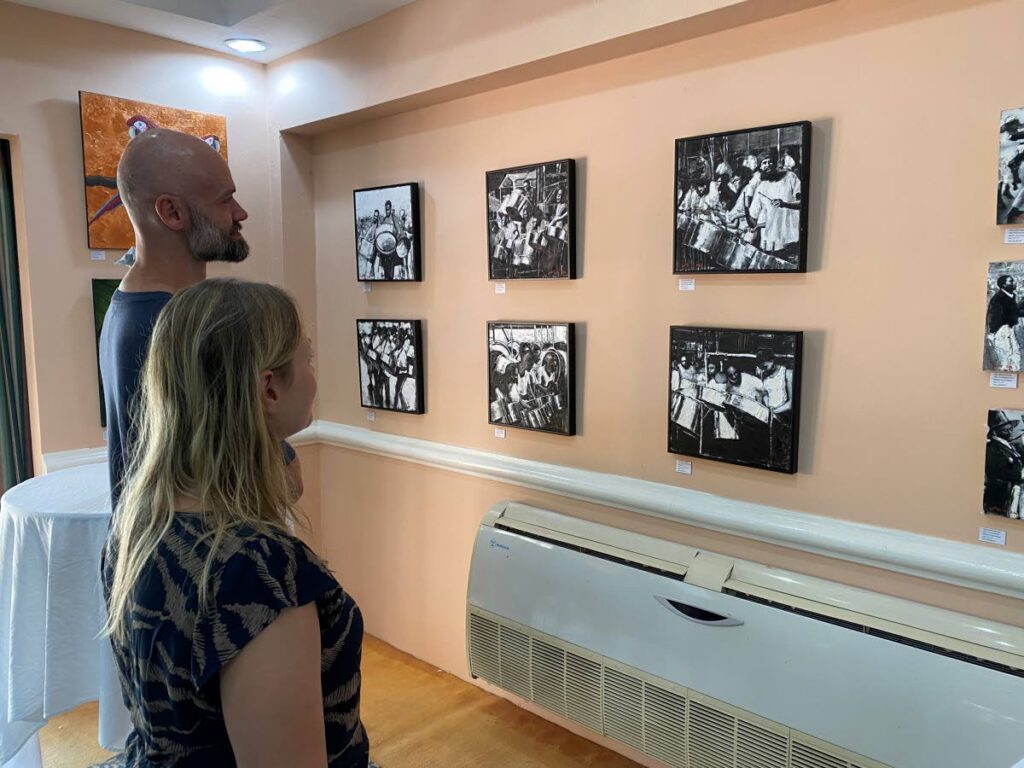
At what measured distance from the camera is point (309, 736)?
0.86 meters

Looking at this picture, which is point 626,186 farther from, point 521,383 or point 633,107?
point 521,383

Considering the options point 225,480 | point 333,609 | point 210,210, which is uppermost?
point 210,210

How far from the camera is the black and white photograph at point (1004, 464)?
164 cm

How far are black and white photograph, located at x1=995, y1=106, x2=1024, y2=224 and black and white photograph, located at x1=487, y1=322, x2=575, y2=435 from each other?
4.01 feet

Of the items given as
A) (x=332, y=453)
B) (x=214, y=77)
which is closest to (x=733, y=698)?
(x=332, y=453)

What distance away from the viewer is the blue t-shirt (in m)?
1.55

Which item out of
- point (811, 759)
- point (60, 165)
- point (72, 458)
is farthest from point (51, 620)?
point (811, 759)

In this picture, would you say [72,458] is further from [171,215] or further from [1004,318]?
[1004,318]

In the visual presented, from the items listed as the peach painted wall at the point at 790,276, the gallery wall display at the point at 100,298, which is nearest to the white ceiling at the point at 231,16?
the peach painted wall at the point at 790,276

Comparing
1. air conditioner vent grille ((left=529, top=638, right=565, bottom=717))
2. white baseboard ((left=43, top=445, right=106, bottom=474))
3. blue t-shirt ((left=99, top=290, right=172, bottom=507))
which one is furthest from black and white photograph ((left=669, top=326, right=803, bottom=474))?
white baseboard ((left=43, top=445, right=106, bottom=474))

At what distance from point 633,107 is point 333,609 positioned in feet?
6.02

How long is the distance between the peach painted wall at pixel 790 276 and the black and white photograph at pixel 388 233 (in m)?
0.06

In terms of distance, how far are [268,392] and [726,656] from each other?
4.84ft

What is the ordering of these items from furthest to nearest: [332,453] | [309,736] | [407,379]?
[332,453]
[407,379]
[309,736]
